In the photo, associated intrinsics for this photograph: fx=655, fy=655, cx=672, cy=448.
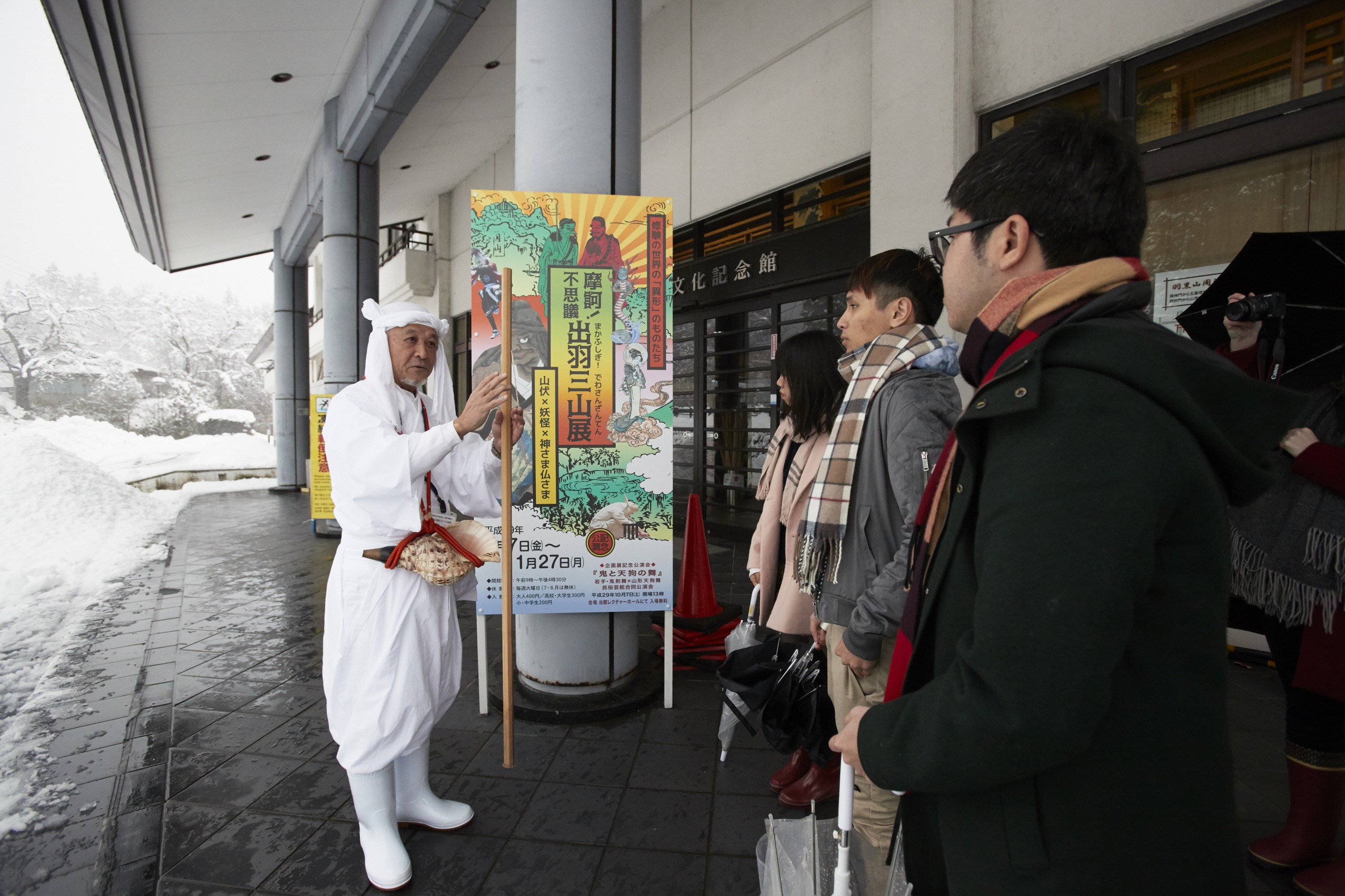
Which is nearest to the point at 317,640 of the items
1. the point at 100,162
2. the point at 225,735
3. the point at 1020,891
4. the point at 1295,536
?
the point at 225,735

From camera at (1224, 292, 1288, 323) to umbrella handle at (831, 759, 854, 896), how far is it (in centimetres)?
221

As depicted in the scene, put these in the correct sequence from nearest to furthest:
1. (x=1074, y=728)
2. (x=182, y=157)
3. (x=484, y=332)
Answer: (x=1074, y=728)
(x=484, y=332)
(x=182, y=157)

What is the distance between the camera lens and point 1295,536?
83.0 inches

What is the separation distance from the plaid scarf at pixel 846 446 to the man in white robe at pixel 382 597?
3.86 feet

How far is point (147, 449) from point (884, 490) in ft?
58.7

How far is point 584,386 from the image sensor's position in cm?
338

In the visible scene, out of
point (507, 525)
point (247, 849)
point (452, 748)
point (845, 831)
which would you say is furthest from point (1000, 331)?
point (452, 748)

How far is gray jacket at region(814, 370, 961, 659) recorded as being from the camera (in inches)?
70.9

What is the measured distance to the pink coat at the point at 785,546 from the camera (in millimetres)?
2549

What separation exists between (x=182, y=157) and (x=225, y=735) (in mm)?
9558

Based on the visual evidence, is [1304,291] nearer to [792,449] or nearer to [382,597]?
[792,449]

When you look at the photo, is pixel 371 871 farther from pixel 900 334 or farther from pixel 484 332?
pixel 900 334

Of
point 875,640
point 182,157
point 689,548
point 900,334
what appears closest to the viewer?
point 875,640

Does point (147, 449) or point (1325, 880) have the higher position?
point (147, 449)
